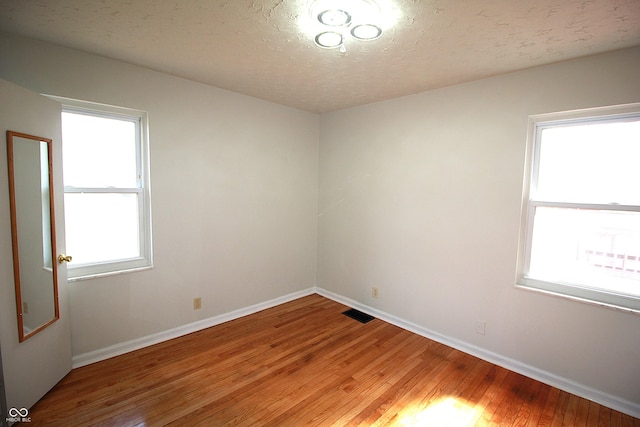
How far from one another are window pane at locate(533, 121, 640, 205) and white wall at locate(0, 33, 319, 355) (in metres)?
2.60

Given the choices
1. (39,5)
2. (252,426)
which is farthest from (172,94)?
(252,426)

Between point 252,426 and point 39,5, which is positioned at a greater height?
point 39,5

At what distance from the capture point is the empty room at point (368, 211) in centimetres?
185

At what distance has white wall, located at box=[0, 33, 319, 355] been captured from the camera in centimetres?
237

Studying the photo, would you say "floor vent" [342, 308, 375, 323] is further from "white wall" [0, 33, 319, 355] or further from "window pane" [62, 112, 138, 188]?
"window pane" [62, 112, 138, 188]

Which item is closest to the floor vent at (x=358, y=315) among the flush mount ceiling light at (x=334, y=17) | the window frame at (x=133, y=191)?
the window frame at (x=133, y=191)

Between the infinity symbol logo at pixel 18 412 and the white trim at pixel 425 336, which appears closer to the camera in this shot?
the infinity symbol logo at pixel 18 412

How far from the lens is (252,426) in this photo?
188cm

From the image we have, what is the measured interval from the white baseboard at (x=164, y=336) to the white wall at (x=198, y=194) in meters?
0.05

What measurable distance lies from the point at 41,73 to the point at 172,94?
35.1 inches

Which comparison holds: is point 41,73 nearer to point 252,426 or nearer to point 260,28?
point 260,28

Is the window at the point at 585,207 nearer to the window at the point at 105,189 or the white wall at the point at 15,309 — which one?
the window at the point at 105,189

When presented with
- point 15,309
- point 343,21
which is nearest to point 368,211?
point 343,21

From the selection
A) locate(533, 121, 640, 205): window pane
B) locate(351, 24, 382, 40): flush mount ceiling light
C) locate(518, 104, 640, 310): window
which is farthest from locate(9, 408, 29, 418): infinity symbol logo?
locate(533, 121, 640, 205): window pane
